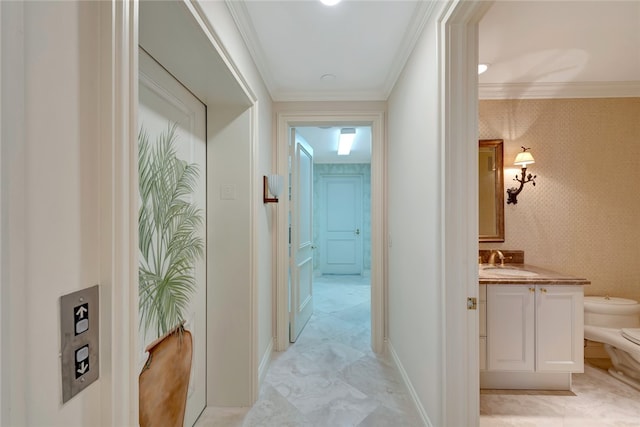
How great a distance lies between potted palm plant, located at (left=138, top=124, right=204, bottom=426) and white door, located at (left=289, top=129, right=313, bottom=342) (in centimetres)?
146

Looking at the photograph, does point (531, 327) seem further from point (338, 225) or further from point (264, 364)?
point (338, 225)

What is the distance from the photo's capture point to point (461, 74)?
4.43ft

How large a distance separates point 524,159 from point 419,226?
1.52 m

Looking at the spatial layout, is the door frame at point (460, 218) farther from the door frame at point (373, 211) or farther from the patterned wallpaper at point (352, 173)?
the patterned wallpaper at point (352, 173)

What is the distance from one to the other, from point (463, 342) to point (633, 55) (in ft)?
8.44

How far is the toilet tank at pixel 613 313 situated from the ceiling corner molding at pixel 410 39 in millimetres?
2451

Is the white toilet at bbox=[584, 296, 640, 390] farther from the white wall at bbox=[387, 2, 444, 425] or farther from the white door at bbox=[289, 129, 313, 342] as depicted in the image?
the white door at bbox=[289, 129, 313, 342]

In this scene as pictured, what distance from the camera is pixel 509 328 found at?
2.09 metres

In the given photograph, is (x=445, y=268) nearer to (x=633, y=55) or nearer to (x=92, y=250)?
(x=92, y=250)

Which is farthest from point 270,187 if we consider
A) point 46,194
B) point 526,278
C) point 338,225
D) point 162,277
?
point 338,225

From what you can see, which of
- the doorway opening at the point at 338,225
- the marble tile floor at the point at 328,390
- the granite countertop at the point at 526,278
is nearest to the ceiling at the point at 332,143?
the doorway opening at the point at 338,225

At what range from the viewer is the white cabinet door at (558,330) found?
2.06 metres

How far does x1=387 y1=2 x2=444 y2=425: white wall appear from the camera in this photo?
1.49 metres

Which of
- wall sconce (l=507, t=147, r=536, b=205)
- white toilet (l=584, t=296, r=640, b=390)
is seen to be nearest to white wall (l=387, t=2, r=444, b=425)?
wall sconce (l=507, t=147, r=536, b=205)
